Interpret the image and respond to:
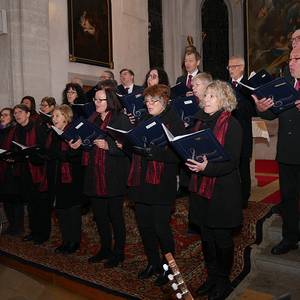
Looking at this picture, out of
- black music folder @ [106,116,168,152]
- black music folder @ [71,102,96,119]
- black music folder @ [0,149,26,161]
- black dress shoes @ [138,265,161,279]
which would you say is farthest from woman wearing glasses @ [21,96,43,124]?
black dress shoes @ [138,265,161,279]

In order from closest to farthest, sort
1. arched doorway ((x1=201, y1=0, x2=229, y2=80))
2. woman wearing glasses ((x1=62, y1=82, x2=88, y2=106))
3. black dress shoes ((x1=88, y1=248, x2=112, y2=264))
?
1. black dress shoes ((x1=88, y1=248, x2=112, y2=264))
2. woman wearing glasses ((x1=62, y1=82, x2=88, y2=106))
3. arched doorway ((x1=201, y1=0, x2=229, y2=80))

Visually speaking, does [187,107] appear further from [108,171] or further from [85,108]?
[85,108]

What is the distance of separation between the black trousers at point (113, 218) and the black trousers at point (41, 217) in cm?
121

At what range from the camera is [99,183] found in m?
3.34

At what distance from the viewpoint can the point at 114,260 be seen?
11.5 ft

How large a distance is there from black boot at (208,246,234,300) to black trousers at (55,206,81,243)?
1910mm

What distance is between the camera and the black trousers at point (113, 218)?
343 cm

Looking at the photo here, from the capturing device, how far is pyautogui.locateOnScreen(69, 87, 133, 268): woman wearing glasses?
132 inches

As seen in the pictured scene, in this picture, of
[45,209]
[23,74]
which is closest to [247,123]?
[45,209]

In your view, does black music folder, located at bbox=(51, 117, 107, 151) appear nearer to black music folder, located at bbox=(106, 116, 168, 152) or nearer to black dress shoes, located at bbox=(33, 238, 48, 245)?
black music folder, located at bbox=(106, 116, 168, 152)

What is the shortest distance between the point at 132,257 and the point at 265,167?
5809mm

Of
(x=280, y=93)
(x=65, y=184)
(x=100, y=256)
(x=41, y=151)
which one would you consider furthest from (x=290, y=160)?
(x=41, y=151)

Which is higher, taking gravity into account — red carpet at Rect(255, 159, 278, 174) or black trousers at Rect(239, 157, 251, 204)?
black trousers at Rect(239, 157, 251, 204)

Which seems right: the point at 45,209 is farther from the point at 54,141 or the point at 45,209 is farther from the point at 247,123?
the point at 247,123
